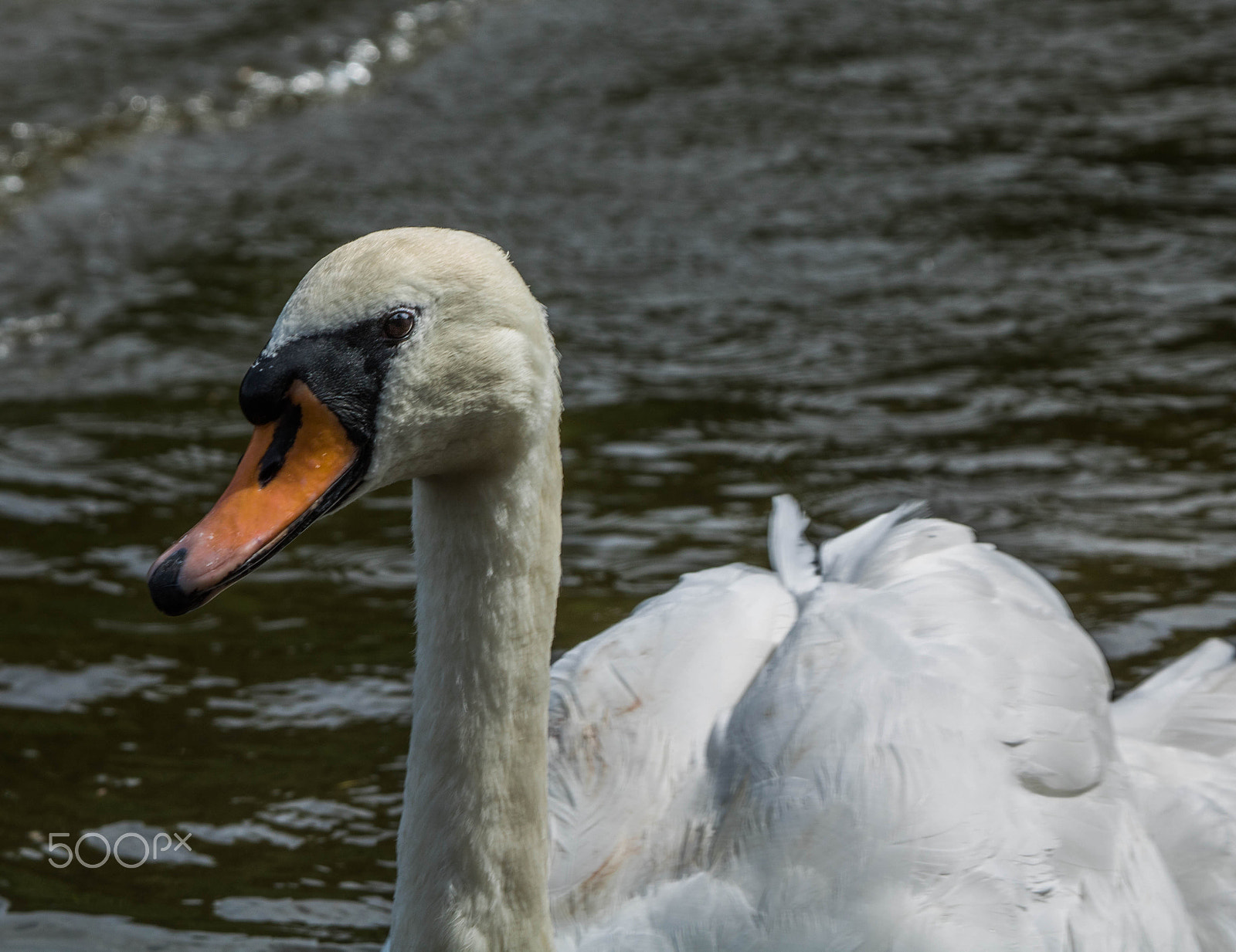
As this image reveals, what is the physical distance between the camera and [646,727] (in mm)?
Answer: 3365

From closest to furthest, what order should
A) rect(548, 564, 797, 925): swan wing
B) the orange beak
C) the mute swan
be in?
the orange beak, the mute swan, rect(548, 564, 797, 925): swan wing

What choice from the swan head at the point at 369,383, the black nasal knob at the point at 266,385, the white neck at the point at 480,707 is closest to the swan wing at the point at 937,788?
the white neck at the point at 480,707

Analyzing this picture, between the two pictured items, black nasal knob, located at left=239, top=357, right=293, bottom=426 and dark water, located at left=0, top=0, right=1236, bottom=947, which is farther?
dark water, located at left=0, top=0, right=1236, bottom=947

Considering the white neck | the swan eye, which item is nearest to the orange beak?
the swan eye

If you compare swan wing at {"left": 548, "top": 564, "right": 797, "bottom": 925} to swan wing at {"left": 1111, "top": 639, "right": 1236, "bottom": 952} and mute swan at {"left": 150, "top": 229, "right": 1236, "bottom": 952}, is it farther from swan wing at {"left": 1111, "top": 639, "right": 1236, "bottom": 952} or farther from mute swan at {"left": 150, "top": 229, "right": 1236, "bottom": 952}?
swan wing at {"left": 1111, "top": 639, "right": 1236, "bottom": 952}

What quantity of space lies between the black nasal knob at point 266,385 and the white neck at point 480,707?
326 millimetres

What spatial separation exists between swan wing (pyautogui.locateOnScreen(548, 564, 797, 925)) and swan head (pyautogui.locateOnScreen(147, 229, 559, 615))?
0.89 metres

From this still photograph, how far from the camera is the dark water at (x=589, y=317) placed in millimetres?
4332

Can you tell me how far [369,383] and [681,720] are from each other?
1.13 meters

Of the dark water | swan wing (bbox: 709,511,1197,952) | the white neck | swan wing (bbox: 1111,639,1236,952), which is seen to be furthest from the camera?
the dark water

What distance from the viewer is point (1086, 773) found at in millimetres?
3221

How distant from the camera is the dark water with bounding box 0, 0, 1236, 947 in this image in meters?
4.33

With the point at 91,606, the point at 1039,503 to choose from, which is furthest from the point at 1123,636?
the point at 91,606

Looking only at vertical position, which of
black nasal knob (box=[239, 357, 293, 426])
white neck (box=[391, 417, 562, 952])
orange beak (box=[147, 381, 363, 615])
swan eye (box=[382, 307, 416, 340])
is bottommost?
white neck (box=[391, 417, 562, 952])
